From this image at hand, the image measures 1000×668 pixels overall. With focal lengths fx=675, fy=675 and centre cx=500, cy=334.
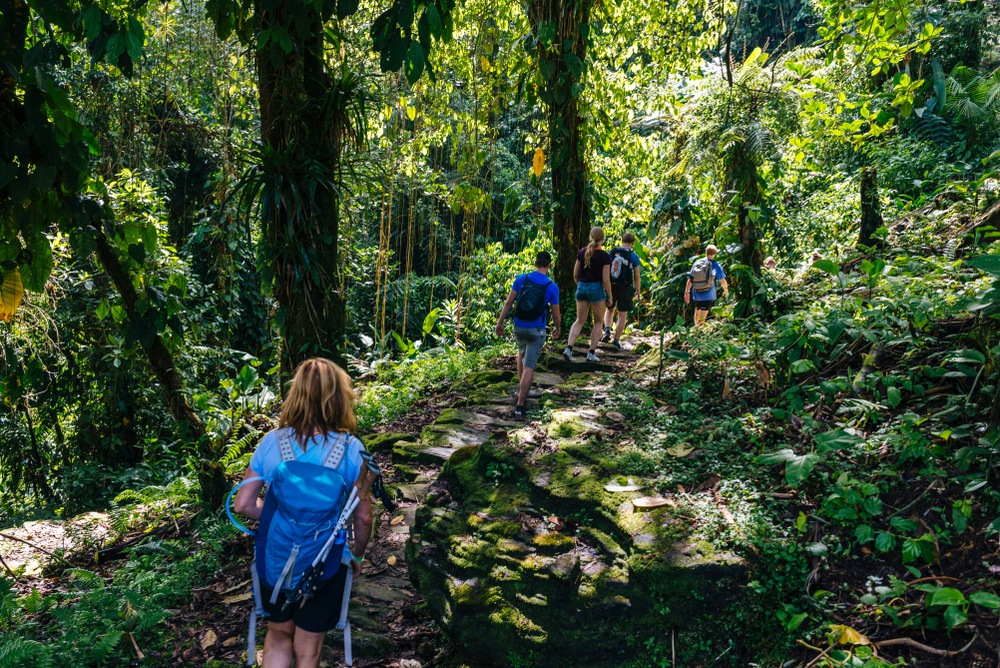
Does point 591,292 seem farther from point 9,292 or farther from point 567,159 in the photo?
point 9,292

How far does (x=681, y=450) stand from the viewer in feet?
15.7

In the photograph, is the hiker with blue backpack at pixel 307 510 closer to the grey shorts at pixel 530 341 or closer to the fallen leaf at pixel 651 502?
the fallen leaf at pixel 651 502

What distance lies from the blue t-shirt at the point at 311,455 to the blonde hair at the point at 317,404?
0.09 ft

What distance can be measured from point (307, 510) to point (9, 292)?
2496 mm

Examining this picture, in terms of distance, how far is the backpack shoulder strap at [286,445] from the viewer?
294 cm

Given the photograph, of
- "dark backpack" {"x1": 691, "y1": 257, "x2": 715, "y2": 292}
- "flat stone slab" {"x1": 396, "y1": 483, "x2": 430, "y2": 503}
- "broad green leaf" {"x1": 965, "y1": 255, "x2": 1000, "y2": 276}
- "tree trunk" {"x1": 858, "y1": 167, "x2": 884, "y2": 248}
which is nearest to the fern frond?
"flat stone slab" {"x1": 396, "y1": 483, "x2": 430, "y2": 503}

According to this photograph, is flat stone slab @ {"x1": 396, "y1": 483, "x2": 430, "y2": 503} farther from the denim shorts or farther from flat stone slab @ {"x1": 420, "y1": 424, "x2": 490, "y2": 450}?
the denim shorts

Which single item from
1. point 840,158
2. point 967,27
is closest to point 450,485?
point 840,158

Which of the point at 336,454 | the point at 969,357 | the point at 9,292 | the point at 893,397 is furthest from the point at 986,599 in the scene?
the point at 9,292

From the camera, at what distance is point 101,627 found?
4.07 m

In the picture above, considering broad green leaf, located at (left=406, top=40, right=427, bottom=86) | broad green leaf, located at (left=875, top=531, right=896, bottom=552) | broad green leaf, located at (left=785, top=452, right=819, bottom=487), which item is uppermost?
broad green leaf, located at (left=406, top=40, right=427, bottom=86)

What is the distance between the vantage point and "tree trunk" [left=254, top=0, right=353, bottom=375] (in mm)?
5582

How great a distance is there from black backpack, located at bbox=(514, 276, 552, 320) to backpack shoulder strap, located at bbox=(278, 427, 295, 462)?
372 cm

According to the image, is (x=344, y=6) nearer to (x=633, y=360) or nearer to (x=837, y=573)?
(x=837, y=573)
